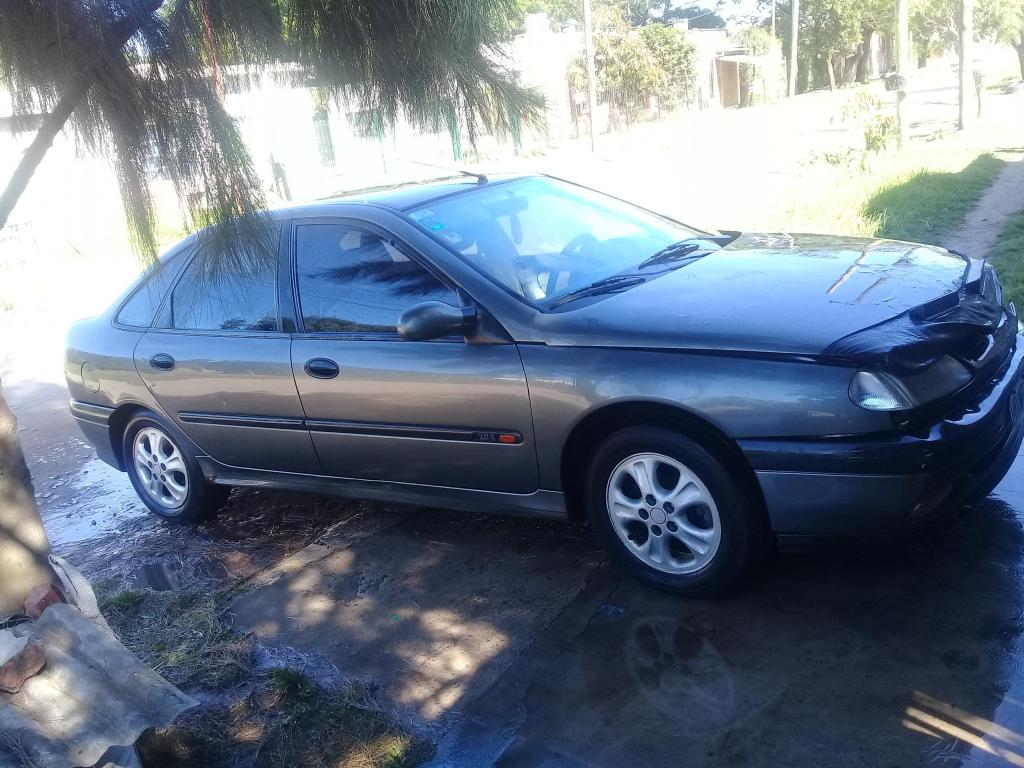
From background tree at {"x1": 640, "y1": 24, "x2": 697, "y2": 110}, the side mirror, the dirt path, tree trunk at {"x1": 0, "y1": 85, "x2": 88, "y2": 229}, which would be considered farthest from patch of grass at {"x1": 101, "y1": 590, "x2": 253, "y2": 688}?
background tree at {"x1": 640, "y1": 24, "x2": 697, "y2": 110}

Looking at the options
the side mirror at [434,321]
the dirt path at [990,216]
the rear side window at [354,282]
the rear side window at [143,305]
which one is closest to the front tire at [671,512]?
the side mirror at [434,321]

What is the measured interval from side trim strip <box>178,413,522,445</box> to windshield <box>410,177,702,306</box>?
0.60 metres

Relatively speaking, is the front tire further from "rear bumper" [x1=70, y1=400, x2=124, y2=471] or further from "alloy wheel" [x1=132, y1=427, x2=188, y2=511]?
"rear bumper" [x1=70, y1=400, x2=124, y2=471]

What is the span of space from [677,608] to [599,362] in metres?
0.99

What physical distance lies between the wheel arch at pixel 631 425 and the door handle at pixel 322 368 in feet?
3.89

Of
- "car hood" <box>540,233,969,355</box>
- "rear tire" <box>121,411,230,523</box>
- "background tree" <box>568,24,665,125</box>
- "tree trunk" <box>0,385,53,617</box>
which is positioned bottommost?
"rear tire" <box>121,411,230,523</box>

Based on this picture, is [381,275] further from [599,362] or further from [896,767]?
[896,767]

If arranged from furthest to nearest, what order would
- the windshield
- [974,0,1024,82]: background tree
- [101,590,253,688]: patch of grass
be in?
[974,0,1024,82]: background tree
the windshield
[101,590,253,688]: patch of grass

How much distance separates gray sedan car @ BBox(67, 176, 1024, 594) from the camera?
331cm

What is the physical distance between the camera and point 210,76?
267 cm

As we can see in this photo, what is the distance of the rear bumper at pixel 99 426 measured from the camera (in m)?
5.64

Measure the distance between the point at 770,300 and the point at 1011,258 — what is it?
5.32m

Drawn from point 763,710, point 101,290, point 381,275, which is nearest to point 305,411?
point 381,275

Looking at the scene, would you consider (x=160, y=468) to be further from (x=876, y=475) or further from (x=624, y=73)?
(x=624, y=73)
